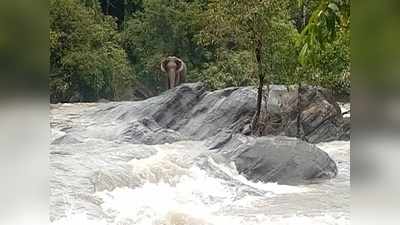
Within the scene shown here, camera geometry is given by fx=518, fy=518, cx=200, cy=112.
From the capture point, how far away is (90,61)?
10.5 ft

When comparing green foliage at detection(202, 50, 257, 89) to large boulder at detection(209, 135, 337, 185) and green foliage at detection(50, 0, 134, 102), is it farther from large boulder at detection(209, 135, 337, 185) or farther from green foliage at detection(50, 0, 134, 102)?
green foliage at detection(50, 0, 134, 102)

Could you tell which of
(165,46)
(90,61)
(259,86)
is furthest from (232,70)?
(90,61)

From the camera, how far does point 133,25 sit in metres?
3.17

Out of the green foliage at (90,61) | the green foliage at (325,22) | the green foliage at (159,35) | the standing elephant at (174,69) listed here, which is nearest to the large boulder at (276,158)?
the standing elephant at (174,69)

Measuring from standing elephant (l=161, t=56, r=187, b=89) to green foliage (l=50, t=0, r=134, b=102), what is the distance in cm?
22

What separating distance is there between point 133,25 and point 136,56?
0.62ft

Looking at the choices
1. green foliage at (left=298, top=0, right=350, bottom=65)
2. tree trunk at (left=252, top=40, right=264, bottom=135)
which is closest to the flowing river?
tree trunk at (left=252, top=40, right=264, bottom=135)

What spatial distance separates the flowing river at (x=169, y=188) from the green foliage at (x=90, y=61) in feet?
0.55

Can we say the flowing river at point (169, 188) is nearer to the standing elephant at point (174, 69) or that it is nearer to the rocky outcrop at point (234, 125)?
the rocky outcrop at point (234, 125)

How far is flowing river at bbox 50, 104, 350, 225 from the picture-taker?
10.8 ft

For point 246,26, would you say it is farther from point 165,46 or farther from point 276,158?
point 276,158

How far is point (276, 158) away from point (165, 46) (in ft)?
3.51
